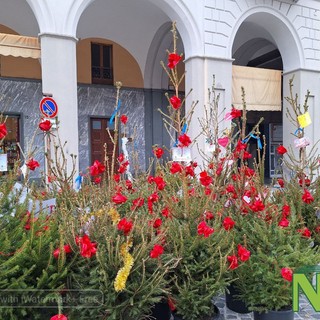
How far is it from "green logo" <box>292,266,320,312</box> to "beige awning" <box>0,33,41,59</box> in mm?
6439

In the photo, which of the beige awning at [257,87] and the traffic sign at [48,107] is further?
the beige awning at [257,87]

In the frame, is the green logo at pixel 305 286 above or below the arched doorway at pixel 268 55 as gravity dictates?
below

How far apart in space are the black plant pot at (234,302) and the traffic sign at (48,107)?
4.17 meters

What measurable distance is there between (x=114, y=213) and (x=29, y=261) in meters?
0.60

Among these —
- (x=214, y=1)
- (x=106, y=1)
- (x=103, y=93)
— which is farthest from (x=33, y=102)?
(x=214, y=1)

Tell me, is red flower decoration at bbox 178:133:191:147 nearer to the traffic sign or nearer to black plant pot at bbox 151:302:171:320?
black plant pot at bbox 151:302:171:320

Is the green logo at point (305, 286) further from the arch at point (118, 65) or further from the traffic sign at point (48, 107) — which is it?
the arch at point (118, 65)

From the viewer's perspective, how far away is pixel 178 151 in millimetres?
2648

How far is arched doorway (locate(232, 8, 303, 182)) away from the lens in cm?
876

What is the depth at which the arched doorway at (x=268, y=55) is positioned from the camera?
8758mm

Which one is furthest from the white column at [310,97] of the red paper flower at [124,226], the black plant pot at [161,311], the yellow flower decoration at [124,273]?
the yellow flower decoration at [124,273]

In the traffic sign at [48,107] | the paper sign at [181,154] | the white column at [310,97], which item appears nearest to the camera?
the paper sign at [181,154]

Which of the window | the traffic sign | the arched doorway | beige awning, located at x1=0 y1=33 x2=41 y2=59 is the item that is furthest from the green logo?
the window

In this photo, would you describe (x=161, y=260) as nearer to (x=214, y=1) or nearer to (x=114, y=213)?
(x=114, y=213)
